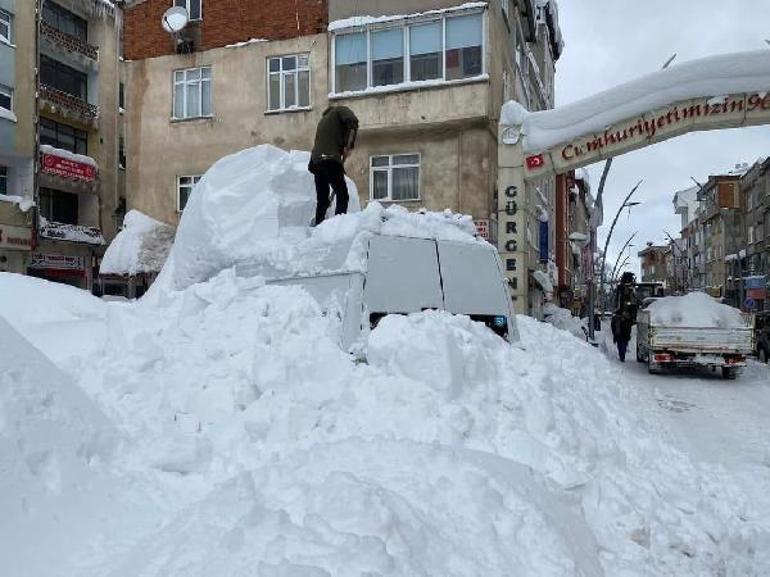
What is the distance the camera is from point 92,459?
12.1 feet

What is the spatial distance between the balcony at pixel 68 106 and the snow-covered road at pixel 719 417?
25498 mm

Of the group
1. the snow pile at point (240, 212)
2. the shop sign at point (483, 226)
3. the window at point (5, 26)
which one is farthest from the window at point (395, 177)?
the window at point (5, 26)

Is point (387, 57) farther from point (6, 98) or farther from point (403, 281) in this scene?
point (6, 98)

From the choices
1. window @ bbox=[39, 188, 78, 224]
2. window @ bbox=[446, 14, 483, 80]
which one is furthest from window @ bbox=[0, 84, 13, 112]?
window @ bbox=[446, 14, 483, 80]

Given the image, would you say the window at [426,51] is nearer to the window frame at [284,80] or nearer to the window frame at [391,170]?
the window frame at [391,170]

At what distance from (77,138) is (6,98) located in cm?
575

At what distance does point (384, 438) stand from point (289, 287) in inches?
91.9

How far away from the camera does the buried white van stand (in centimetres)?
562

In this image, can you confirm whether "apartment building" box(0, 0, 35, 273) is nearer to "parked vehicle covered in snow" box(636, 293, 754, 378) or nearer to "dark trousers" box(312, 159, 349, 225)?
"dark trousers" box(312, 159, 349, 225)

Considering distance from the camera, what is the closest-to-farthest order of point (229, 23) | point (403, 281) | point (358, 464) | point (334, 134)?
point (358, 464) < point (403, 281) < point (334, 134) < point (229, 23)

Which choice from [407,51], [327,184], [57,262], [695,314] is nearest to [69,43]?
[57,262]

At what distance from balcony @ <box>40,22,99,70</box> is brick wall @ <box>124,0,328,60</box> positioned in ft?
27.4

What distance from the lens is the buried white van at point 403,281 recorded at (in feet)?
18.4

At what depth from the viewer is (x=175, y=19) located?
66.8ft
